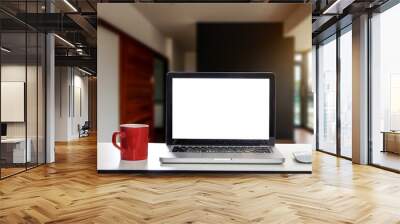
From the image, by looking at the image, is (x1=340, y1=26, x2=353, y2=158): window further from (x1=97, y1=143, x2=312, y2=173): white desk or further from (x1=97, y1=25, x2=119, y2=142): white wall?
(x1=97, y1=25, x2=119, y2=142): white wall

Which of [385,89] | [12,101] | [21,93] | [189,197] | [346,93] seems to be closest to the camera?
[189,197]

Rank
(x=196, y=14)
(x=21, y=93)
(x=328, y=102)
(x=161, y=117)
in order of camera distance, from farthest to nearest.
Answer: (x=328, y=102), (x=21, y=93), (x=161, y=117), (x=196, y=14)

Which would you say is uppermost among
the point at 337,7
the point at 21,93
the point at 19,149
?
the point at 337,7

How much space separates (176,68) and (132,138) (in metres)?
0.52

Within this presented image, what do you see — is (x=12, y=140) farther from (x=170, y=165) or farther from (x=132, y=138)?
(x=170, y=165)

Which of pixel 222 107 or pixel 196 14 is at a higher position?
pixel 196 14

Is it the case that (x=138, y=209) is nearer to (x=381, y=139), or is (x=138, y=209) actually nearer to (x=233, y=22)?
(x=233, y=22)

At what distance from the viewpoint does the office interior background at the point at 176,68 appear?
2199mm

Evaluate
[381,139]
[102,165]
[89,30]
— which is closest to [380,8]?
[381,139]

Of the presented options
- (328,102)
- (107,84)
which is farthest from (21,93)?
(328,102)

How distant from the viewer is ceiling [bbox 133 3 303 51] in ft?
7.09

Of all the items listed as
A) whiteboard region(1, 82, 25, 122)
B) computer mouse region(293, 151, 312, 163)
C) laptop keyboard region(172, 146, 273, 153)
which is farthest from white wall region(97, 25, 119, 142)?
whiteboard region(1, 82, 25, 122)

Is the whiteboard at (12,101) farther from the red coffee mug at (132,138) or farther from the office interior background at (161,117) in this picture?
the red coffee mug at (132,138)

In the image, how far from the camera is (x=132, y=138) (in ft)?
7.43
